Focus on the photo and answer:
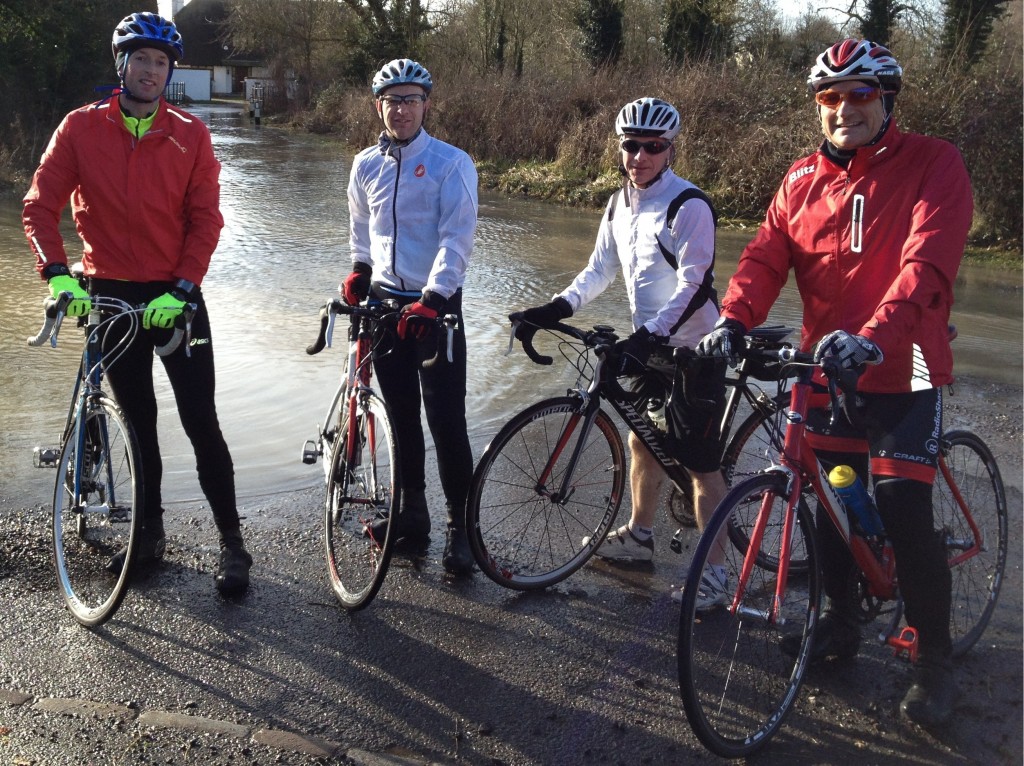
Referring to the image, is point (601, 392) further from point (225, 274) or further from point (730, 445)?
point (225, 274)

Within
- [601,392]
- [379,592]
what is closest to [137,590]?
[379,592]

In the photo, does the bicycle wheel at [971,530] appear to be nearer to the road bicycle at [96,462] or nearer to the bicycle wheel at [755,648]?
the bicycle wheel at [755,648]

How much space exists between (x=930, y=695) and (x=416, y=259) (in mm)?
2643

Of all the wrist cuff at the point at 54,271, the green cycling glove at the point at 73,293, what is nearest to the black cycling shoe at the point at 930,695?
the green cycling glove at the point at 73,293

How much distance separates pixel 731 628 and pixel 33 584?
8.98ft

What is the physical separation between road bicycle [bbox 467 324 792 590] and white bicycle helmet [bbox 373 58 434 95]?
115cm

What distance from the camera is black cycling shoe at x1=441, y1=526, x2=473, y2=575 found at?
4.43 m

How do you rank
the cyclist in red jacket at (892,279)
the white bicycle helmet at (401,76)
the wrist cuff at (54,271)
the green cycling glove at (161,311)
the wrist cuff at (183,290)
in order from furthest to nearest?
the white bicycle helmet at (401,76), the wrist cuff at (183,290), the wrist cuff at (54,271), the green cycling glove at (161,311), the cyclist in red jacket at (892,279)

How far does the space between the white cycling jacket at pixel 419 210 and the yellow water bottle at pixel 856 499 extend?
5.63 feet

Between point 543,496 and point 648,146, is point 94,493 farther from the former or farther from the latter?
point 648,146

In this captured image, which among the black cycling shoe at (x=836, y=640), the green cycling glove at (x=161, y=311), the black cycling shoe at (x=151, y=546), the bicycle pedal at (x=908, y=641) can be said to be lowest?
the black cycling shoe at (x=151, y=546)

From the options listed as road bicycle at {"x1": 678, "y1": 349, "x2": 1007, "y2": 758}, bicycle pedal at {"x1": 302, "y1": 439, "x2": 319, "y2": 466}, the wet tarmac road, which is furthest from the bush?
bicycle pedal at {"x1": 302, "y1": 439, "x2": 319, "y2": 466}

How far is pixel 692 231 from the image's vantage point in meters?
4.06

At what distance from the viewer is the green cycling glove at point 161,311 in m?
3.73
